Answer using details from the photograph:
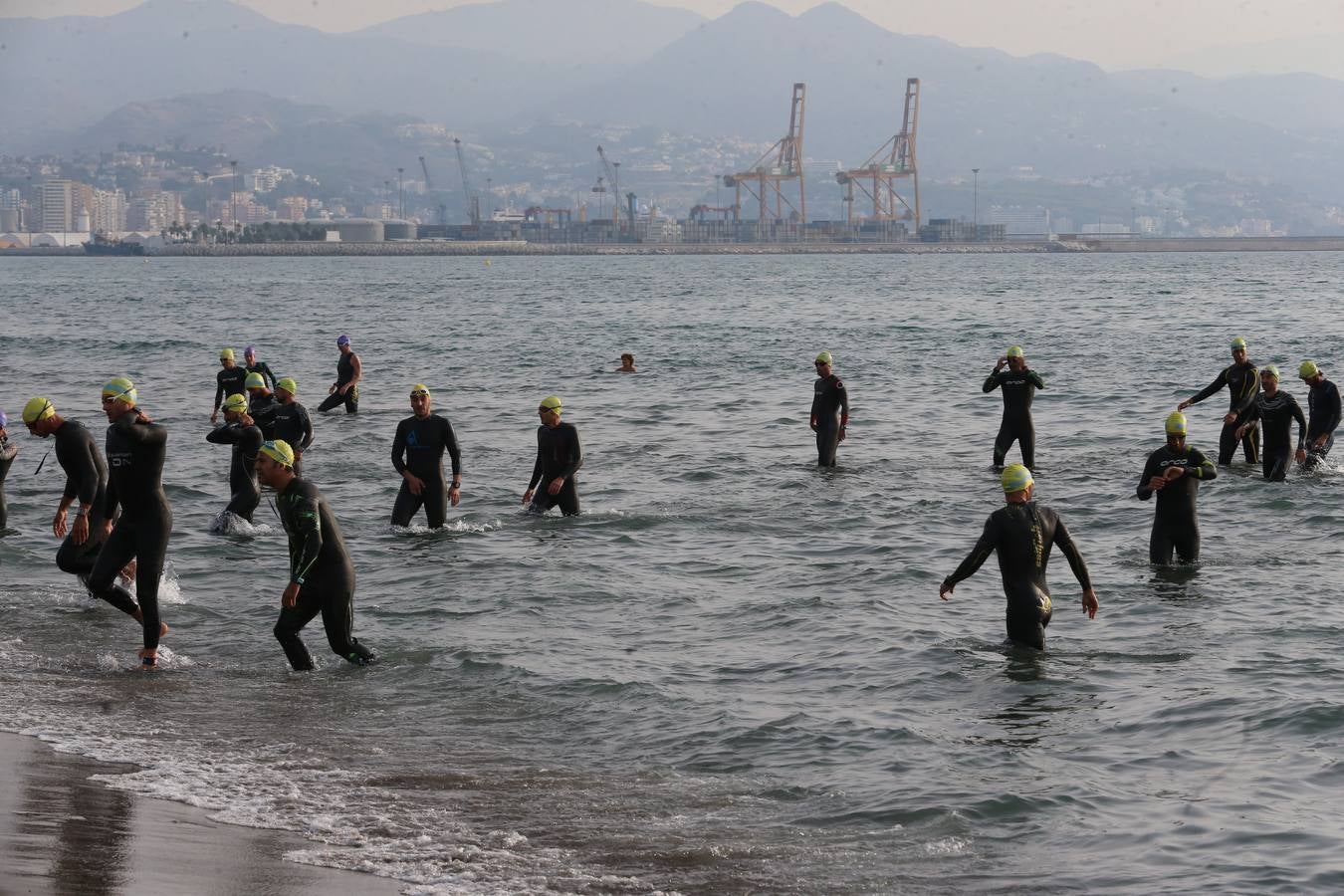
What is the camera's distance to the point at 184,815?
328 inches

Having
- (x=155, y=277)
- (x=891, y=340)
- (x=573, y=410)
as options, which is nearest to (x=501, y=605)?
(x=573, y=410)

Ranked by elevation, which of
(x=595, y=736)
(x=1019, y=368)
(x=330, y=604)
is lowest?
(x=595, y=736)

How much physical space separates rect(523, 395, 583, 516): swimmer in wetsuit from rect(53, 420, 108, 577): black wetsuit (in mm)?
5022

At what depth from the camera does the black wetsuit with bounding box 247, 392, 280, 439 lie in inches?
693

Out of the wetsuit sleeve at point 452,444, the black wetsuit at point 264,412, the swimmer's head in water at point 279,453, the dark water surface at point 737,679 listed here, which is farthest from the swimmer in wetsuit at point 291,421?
the swimmer's head in water at point 279,453

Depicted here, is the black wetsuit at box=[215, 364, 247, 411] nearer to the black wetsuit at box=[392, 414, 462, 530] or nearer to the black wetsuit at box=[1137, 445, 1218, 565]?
the black wetsuit at box=[392, 414, 462, 530]

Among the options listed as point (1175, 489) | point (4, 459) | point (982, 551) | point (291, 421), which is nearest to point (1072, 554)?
point (982, 551)

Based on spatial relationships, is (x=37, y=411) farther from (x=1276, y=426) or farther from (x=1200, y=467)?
(x=1276, y=426)

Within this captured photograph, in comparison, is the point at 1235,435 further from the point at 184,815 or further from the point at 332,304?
the point at 332,304

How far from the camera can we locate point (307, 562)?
33.8 ft

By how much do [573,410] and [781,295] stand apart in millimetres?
58747

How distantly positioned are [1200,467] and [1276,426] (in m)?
6.13

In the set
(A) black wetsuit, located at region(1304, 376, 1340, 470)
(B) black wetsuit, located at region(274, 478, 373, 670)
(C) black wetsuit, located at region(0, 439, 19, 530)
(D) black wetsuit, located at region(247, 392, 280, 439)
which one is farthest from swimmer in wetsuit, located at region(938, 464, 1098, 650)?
(C) black wetsuit, located at region(0, 439, 19, 530)

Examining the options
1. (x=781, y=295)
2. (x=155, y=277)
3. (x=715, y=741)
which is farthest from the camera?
(x=155, y=277)
